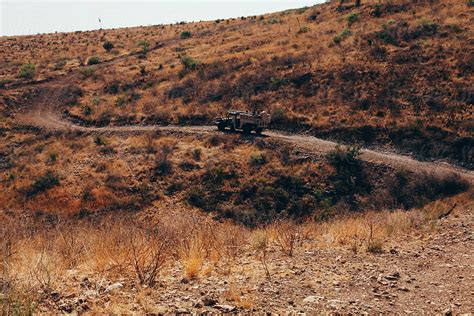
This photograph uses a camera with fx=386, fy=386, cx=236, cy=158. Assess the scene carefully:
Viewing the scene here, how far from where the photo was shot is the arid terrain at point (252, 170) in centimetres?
812

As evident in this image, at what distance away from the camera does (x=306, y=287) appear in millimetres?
8219

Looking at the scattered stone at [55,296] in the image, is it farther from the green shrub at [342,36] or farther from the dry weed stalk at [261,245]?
the green shrub at [342,36]

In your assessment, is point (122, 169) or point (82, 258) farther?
Result: point (122, 169)

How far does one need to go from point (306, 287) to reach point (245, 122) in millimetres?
24593

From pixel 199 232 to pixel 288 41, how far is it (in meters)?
41.9

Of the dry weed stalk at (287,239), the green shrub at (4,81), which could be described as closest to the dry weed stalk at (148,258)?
the dry weed stalk at (287,239)

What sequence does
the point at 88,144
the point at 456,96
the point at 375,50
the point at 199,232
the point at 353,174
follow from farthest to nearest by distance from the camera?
1. the point at 375,50
2. the point at 88,144
3. the point at 456,96
4. the point at 353,174
5. the point at 199,232

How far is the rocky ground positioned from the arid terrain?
46 millimetres

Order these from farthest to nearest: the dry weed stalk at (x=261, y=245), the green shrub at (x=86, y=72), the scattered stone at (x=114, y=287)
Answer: the green shrub at (x=86, y=72) → the dry weed stalk at (x=261, y=245) → the scattered stone at (x=114, y=287)

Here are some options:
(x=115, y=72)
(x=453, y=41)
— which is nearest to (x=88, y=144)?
(x=115, y=72)

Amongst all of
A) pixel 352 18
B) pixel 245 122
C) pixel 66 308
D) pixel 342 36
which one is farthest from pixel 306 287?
pixel 352 18

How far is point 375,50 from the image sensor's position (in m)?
38.8

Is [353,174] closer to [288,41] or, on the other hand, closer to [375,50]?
[375,50]

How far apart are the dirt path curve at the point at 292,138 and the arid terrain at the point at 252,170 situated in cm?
21
